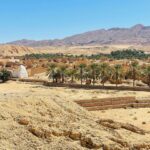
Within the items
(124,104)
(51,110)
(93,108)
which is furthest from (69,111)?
(124,104)

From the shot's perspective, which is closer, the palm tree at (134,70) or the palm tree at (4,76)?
the palm tree at (134,70)

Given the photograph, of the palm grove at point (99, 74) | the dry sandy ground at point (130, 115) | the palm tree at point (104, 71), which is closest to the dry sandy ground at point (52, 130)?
the dry sandy ground at point (130, 115)

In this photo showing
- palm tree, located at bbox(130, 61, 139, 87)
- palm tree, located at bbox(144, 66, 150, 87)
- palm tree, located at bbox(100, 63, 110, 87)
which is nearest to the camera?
palm tree, located at bbox(144, 66, 150, 87)

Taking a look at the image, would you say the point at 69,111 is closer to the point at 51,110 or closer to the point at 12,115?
the point at 51,110

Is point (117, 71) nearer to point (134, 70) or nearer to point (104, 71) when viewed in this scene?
point (104, 71)

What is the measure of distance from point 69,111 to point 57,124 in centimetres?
391

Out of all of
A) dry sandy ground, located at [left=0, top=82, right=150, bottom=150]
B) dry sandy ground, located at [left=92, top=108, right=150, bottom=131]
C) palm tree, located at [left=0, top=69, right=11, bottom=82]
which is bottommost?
dry sandy ground, located at [left=92, top=108, right=150, bottom=131]

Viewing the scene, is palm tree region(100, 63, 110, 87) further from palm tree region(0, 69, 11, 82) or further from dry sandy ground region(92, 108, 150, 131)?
dry sandy ground region(92, 108, 150, 131)

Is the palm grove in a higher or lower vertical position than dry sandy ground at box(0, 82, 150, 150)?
lower

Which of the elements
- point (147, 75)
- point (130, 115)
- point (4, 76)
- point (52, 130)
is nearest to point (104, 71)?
point (147, 75)

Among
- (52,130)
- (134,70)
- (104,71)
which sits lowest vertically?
(134,70)

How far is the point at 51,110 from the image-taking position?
22.3 metres

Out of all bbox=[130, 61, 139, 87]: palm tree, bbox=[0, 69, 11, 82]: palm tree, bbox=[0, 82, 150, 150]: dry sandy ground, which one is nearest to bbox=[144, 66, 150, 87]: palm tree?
→ bbox=[130, 61, 139, 87]: palm tree

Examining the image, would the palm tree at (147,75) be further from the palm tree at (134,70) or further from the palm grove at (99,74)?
the palm tree at (134,70)
